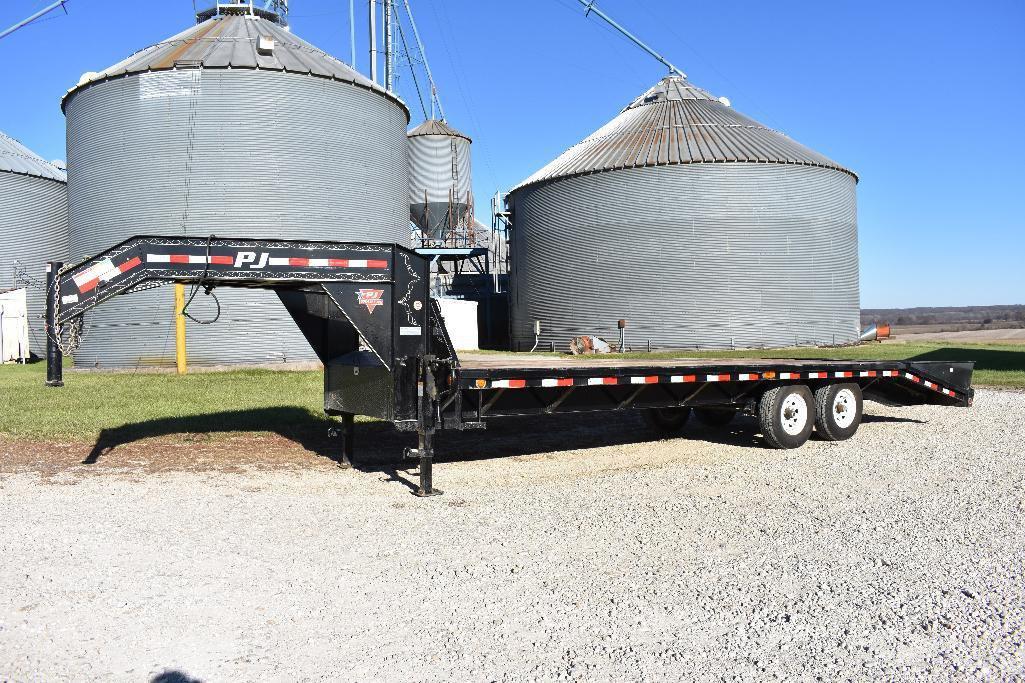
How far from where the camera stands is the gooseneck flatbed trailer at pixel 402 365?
8016 millimetres

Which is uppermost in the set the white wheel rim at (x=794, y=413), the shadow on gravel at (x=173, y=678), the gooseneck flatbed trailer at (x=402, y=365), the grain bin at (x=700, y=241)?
the grain bin at (x=700, y=241)

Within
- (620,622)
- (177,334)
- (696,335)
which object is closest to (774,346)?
(696,335)

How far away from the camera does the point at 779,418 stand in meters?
11.1

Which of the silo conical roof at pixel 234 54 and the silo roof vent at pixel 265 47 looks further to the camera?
the silo roof vent at pixel 265 47

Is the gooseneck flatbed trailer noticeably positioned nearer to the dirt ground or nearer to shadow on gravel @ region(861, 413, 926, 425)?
shadow on gravel @ region(861, 413, 926, 425)

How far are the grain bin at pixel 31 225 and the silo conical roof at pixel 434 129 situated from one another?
17.2 metres

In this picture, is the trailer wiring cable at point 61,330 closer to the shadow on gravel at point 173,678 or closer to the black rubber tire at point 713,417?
the shadow on gravel at point 173,678

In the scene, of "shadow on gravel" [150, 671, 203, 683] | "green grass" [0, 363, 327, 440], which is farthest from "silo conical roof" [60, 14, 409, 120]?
"shadow on gravel" [150, 671, 203, 683]

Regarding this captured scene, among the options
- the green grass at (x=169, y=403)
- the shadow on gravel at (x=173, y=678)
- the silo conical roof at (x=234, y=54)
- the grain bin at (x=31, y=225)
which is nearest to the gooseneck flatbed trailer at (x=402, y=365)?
the green grass at (x=169, y=403)

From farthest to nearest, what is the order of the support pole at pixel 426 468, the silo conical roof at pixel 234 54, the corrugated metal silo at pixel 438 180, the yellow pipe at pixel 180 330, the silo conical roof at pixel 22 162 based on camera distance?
the corrugated metal silo at pixel 438 180 < the silo conical roof at pixel 22 162 < the silo conical roof at pixel 234 54 < the yellow pipe at pixel 180 330 < the support pole at pixel 426 468

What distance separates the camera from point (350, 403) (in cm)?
988

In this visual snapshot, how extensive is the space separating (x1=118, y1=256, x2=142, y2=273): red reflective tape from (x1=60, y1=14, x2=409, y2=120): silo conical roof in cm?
2119

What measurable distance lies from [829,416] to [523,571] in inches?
287

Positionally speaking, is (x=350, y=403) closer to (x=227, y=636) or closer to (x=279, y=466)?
(x=279, y=466)
